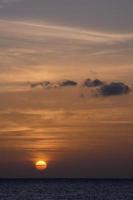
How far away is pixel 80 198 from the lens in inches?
6398

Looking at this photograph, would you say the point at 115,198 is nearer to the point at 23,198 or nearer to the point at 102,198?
the point at 102,198

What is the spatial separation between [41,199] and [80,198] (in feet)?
33.7

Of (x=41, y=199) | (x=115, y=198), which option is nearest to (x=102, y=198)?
(x=115, y=198)

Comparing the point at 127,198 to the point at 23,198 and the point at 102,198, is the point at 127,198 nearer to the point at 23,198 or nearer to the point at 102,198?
the point at 102,198

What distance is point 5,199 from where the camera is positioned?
158 metres

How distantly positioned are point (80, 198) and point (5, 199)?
58.8 feet

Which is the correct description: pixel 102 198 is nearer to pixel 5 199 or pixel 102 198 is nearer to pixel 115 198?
pixel 115 198

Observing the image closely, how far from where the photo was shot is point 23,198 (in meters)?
161

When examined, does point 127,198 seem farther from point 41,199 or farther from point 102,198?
point 41,199

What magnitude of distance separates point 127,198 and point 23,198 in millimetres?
24919

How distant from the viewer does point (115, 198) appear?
164500 mm

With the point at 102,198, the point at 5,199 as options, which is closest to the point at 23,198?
the point at 5,199

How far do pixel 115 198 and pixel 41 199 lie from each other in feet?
61.6

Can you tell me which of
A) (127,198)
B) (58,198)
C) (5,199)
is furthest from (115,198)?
(5,199)
